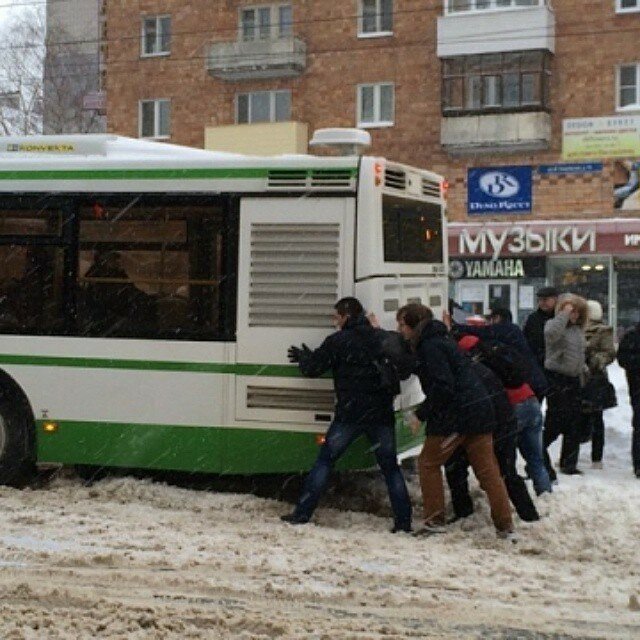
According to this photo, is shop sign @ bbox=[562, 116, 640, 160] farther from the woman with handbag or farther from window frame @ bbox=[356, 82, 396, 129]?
the woman with handbag

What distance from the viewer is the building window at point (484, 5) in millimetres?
31688

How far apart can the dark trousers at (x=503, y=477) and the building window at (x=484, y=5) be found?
80.9 ft

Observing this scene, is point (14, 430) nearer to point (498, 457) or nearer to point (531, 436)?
point (498, 457)

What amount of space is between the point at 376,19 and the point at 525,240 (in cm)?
782

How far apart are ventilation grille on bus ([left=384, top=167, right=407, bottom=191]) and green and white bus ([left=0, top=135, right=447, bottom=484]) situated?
0.06 ft

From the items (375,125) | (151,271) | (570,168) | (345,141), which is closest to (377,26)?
(375,125)

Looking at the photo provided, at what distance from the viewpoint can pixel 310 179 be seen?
30.5 ft

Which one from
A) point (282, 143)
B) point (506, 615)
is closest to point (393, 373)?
point (506, 615)

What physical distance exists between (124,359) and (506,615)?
4.31 meters

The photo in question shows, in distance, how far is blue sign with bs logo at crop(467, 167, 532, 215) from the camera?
104 feet

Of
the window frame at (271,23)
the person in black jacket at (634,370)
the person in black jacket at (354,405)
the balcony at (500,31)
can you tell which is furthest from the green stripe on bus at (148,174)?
the window frame at (271,23)

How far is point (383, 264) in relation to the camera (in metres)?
9.33

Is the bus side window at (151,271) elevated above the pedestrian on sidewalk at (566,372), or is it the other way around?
the bus side window at (151,271)

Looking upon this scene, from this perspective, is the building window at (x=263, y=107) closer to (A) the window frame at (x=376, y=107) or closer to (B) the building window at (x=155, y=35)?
(A) the window frame at (x=376, y=107)
